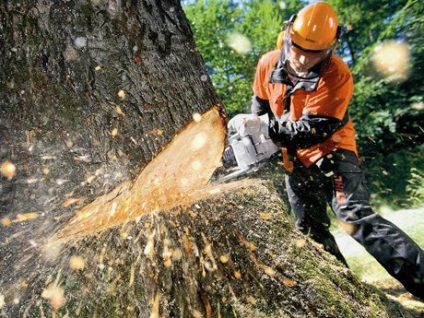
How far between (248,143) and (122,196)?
4.41 ft

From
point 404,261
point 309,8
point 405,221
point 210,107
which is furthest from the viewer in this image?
point 405,221

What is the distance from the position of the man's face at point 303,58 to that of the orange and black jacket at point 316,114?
0.08m

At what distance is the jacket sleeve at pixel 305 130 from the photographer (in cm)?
229

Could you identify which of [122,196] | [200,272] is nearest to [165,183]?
[122,196]

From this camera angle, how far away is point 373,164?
7332mm

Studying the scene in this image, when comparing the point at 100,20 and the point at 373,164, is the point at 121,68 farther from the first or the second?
the point at 373,164

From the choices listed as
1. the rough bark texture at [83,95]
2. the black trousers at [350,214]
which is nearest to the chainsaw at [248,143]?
the black trousers at [350,214]

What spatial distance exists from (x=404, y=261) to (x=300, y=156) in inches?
41.3

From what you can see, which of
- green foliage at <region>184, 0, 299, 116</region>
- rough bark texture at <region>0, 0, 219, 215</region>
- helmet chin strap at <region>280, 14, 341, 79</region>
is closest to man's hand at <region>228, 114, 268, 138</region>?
helmet chin strap at <region>280, 14, 341, 79</region>

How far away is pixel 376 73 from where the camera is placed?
7.12m

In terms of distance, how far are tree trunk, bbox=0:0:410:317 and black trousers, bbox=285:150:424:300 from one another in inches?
27.6

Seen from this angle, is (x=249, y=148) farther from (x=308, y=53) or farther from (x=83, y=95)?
(x=83, y=95)

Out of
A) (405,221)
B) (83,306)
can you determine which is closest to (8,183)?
(83,306)

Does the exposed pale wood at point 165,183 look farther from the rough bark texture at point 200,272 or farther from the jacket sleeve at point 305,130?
the jacket sleeve at point 305,130
